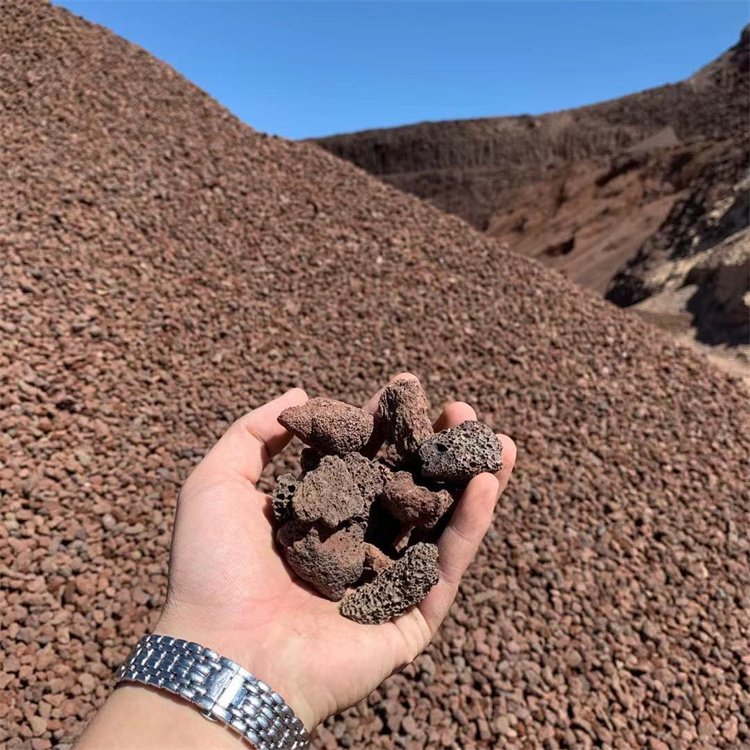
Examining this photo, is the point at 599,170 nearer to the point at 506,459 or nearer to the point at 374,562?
the point at 506,459

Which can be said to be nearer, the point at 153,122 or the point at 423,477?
the point at 423,477

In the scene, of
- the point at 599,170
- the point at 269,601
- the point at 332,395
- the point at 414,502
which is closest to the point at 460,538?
the point at 414,502

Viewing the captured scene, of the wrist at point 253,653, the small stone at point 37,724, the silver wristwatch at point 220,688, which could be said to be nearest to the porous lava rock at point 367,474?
the wrist at point 253,653

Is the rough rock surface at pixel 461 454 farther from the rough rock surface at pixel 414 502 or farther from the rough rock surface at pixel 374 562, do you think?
the rough rock surface at pixel 374 562

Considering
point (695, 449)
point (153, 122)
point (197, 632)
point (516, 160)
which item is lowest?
point (197, 632)

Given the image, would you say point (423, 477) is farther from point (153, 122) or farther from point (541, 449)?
point (153, 122)

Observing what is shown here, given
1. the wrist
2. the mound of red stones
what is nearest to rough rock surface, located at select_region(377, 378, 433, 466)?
the mound of red stones

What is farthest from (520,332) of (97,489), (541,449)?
(97,489)
